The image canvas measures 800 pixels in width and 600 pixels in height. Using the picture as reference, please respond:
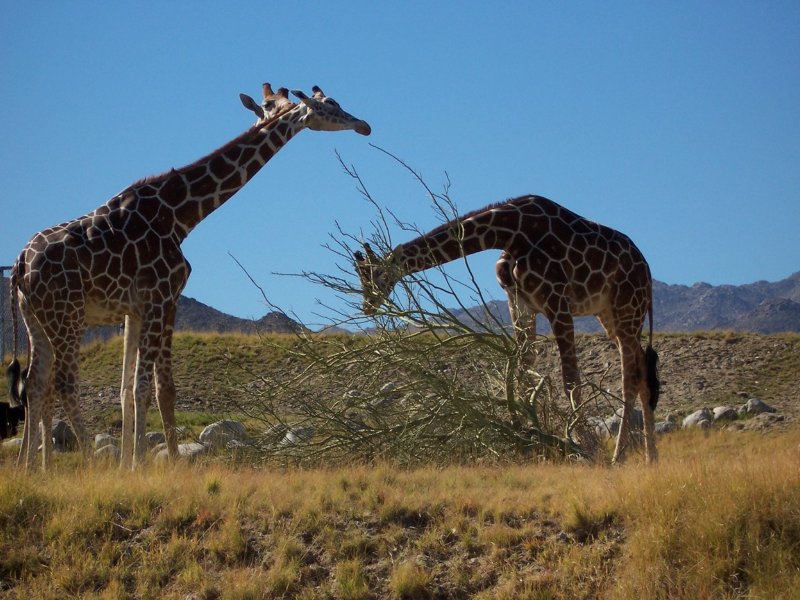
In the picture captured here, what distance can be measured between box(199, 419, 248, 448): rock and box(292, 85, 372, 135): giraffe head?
4.24 meters

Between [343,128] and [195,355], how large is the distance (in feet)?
41.7

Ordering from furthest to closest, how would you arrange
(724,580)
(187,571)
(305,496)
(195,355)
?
(195,355) → (305,496) → (187,571) → (724,580)

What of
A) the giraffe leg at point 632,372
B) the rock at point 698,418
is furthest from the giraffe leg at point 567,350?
the rock at point 698,418

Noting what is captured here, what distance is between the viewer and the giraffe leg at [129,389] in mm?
11148

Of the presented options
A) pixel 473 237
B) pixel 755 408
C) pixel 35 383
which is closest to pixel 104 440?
pixel 35 383

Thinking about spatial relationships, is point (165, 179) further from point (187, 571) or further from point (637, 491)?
point (637, 491)

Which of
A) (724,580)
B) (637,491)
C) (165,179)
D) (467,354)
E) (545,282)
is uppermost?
(165,179)

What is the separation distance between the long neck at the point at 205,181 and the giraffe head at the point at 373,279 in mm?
1770

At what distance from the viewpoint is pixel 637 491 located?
27.7 ft

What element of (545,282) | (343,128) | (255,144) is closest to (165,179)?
(255,144)

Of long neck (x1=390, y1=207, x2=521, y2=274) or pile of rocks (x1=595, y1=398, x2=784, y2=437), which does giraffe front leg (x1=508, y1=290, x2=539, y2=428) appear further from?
pile of rocks (x1=595, y1=398, x2=784, y2=437)

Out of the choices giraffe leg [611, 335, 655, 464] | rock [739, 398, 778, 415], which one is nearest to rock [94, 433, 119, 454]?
giraffe leg [611, 335, 655, 464]

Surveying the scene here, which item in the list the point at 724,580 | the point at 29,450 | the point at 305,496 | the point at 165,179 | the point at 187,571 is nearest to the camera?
the point at 724,580

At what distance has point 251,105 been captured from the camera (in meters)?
13.8
